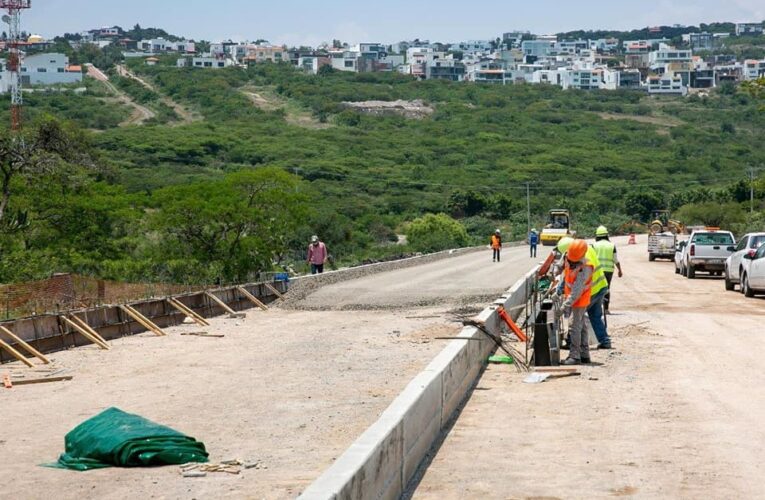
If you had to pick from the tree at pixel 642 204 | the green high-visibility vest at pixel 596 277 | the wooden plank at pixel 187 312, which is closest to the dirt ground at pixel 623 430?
the green high-visibility vest at pixel 596 277

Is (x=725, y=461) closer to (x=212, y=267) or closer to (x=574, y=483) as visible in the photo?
(x=574, y=483)

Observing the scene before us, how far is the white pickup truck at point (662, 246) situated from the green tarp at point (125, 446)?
165ft

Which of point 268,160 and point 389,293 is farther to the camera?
point 268,160

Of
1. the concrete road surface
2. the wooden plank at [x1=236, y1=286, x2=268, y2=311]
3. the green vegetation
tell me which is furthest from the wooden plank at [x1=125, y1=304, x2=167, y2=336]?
the green vegetation

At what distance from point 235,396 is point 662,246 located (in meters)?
46.5

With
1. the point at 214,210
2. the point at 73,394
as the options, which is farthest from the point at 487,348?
the point at 214,210

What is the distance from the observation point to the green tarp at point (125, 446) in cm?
993

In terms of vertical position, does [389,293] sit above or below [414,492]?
below

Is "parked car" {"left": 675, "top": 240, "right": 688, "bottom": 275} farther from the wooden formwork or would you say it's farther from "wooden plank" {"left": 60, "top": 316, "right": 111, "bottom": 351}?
"wooden plank" {"left": 60, "top": 316, "right": 111, "bottom": 351}

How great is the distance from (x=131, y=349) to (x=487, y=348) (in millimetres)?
6615

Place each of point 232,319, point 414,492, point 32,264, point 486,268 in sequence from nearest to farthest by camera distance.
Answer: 1. point 414,492
2. point 232,319
3. point 32,264
4. point 486,268

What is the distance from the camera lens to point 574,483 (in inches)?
362

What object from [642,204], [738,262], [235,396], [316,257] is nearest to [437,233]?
[642,204]

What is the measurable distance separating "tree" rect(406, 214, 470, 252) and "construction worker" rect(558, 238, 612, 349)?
7462 cm
